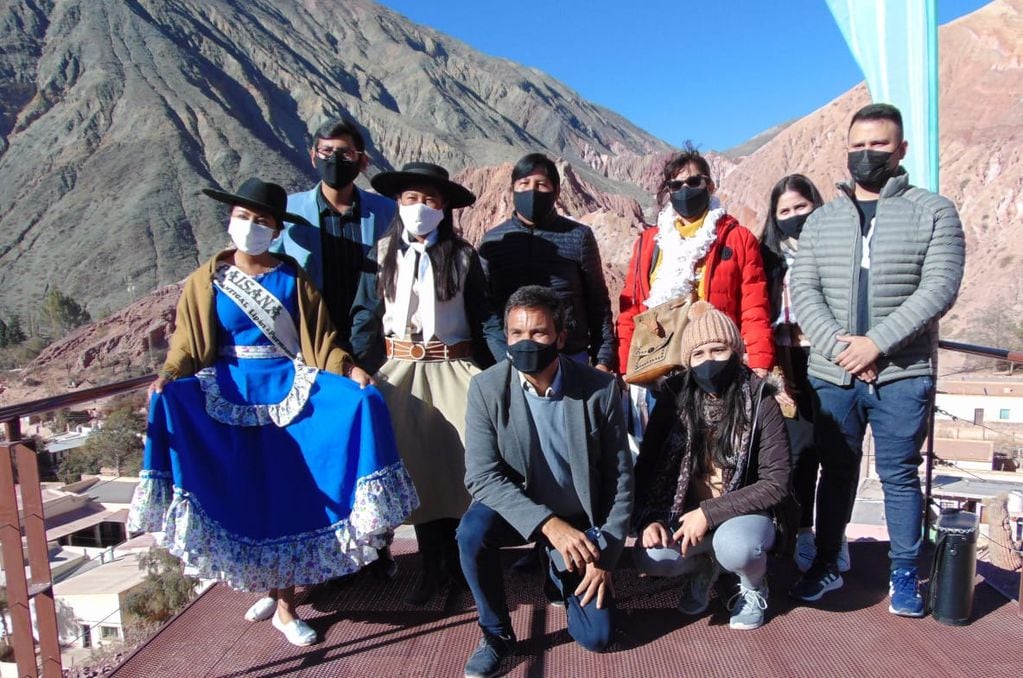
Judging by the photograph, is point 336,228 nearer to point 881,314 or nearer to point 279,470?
point 279,470

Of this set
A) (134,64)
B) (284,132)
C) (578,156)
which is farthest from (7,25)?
(578,156)

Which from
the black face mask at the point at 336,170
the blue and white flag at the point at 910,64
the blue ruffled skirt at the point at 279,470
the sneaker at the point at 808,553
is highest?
the blue and white flag at the point at 910,64

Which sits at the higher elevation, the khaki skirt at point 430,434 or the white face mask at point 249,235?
the white face mask at point 249,235

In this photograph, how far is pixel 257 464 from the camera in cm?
289

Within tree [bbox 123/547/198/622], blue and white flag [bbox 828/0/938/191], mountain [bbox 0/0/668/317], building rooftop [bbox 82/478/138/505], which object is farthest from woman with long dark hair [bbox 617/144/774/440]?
mountain [bbox 0/0/668/317]

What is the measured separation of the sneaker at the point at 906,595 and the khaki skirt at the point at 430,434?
179 centimetres

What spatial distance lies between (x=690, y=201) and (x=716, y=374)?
0.88 meters

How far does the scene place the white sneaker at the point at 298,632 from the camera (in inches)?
116

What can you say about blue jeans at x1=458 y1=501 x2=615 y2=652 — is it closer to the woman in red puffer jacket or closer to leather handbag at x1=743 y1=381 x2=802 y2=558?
leather handbag at x1=743 y1=381 x2=802 y2=558


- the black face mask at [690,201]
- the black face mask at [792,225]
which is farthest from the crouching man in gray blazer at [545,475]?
the black face mask at [792,225]

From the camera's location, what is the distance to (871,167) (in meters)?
2.94

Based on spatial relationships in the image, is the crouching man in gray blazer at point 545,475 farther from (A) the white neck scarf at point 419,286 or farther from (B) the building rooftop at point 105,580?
(B) the building rooftop at point 105,580

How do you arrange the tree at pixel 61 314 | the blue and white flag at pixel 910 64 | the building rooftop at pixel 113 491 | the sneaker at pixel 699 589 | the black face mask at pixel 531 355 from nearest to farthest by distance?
Result: the black face mask at pixel 531 355 → the sneaker at pixel 699 589 → the blue and white flag at pixel 910 64 → the building rooftop at pixel 113 491 → the tree at pixel 61 314

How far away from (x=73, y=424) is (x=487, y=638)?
29.8m
